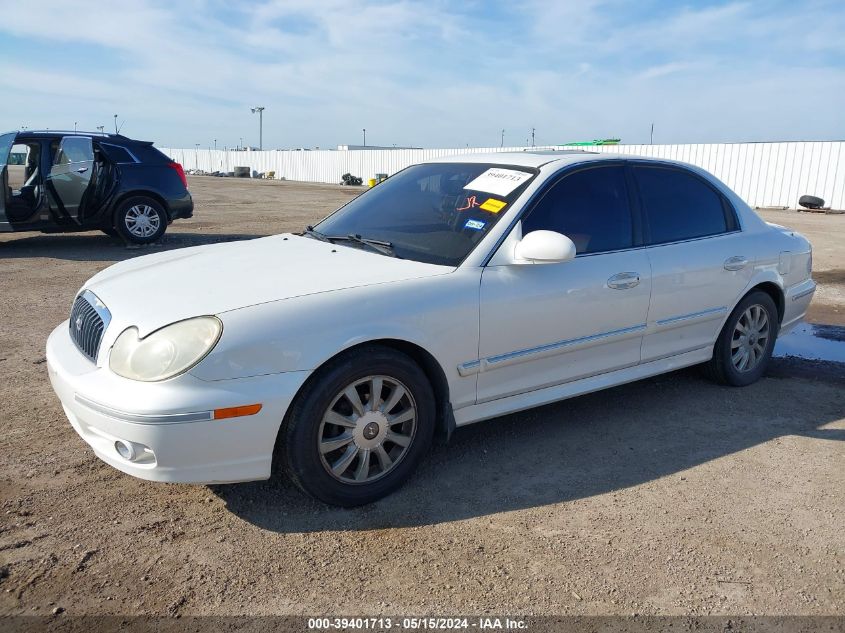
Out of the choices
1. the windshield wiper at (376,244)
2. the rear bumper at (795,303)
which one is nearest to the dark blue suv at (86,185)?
the windshield wiper at (376,244)

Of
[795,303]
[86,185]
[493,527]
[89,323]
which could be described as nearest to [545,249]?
[493,527]

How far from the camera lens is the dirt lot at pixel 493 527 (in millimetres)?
2699

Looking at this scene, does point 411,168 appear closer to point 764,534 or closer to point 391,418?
point 391,418

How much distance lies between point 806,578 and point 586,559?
2.81 feet

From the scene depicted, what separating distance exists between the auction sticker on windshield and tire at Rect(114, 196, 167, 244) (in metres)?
8.11

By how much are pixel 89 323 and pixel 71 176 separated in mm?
7964

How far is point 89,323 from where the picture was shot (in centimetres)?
337

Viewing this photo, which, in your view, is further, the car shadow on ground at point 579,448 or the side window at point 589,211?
the side window at point 589,211

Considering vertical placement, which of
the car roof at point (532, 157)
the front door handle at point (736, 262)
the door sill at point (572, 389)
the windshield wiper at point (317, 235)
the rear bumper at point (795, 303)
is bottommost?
the door sill at point (572, 389)

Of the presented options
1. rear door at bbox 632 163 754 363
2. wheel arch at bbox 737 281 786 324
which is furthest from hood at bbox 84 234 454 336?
wheel arch at bbox 737 281 786 324

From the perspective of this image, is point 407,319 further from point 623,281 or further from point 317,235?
point 623,281

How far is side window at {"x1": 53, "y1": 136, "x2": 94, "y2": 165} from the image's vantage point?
10.2 m

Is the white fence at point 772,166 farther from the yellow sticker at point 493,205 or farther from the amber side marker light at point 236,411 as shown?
the amber side marker light at point 236,411

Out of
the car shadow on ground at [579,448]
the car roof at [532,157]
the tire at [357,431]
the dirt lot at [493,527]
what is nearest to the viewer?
the dirt lot at [493,527]
